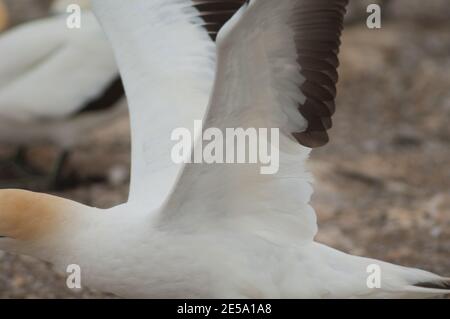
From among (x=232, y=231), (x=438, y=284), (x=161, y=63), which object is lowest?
(x=438, y=284)

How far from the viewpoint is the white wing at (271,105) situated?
117 inches

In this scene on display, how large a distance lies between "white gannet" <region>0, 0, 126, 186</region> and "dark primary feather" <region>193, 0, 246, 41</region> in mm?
1745

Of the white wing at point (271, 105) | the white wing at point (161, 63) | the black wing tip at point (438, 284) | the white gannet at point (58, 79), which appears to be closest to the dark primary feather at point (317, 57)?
the white wing at point (271, 105)

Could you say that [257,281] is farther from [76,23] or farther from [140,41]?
[76,23]

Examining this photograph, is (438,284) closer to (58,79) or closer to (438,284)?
(438,284)

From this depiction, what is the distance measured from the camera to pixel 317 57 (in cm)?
317

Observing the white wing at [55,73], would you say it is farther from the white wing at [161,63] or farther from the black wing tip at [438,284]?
the black wing tip at [438,284]

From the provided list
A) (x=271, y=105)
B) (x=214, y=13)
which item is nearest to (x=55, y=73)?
(x=214, y=13)

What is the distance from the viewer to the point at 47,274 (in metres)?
4.56

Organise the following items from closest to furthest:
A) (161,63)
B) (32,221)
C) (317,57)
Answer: (317,57)
(32,221)
(161,63)

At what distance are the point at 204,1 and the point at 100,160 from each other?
7.44 ft

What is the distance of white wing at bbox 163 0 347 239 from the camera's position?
2.98m

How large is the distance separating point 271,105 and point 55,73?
9.41ft
